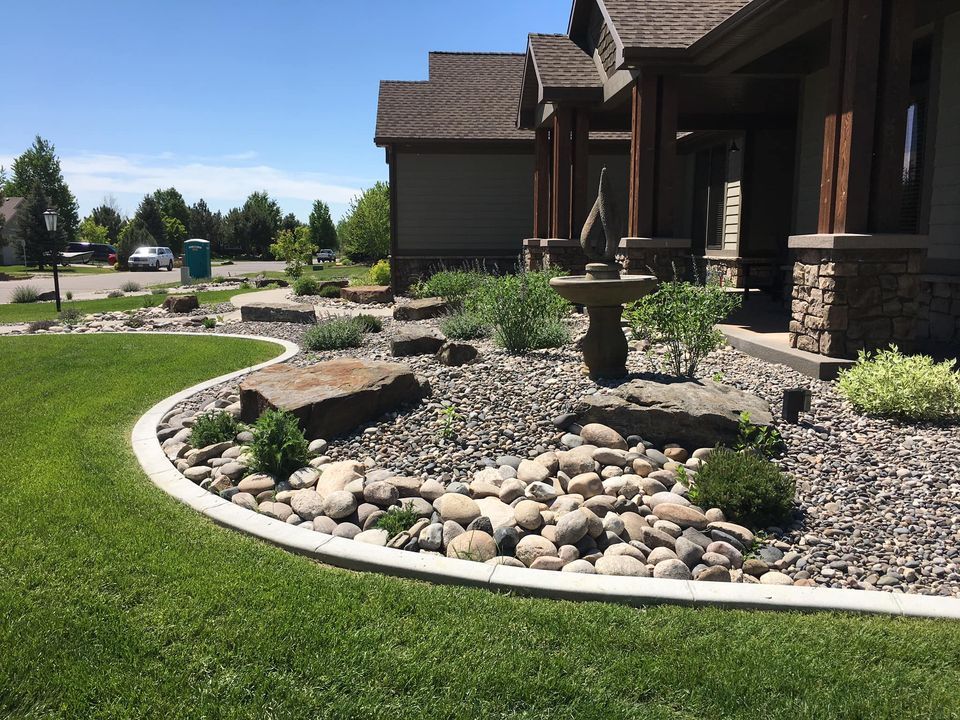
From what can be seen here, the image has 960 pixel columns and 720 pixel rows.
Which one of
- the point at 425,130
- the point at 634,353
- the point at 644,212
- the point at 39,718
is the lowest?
the point at 39,718

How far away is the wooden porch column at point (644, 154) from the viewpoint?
10.3 m

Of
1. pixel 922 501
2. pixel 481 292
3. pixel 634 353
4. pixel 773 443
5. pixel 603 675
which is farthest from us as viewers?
pixel 481 292

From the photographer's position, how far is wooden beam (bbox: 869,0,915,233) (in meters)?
6.59

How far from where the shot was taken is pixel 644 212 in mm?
10578

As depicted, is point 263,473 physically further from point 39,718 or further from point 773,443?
point 773,443

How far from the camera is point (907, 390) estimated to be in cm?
557

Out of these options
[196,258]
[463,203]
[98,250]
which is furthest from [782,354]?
[98,250]

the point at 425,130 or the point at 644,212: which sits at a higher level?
the point at 425,130

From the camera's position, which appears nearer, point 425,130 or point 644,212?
point 644,212

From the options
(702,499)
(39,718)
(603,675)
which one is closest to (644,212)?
(702,499)

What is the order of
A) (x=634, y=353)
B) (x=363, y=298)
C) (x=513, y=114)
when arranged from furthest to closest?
(x=513, y=114) → (x=363, y=298) → (x=634, y=353)

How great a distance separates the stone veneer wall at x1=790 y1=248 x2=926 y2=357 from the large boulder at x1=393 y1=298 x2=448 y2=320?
723 centimetres

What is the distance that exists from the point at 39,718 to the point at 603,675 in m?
2.06

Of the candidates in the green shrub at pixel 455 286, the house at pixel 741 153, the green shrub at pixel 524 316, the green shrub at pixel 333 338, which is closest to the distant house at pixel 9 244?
the house at pixel 741 153
